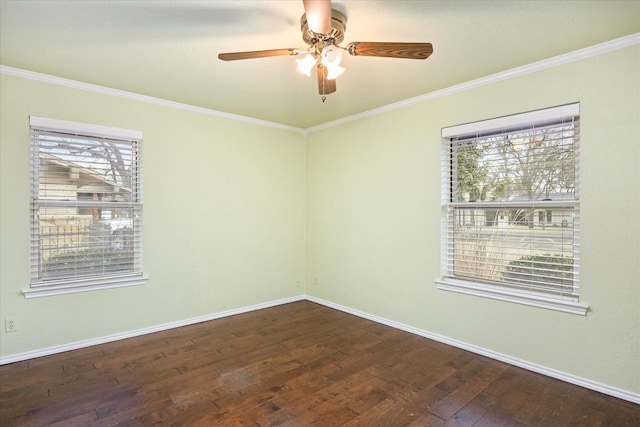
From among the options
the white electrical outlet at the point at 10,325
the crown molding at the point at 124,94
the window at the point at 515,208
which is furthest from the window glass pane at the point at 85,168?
the window at the point at 515,208

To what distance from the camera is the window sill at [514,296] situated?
261 cm

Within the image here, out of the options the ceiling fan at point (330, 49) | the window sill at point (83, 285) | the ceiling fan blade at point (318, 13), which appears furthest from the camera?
the window sill at point (83, 285)

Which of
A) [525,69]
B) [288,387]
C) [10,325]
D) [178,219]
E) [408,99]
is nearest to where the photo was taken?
[288,387]

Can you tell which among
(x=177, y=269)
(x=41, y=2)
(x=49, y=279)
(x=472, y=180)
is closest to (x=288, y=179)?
(x=177, y=269)

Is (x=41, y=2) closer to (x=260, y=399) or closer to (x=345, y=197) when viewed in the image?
(x=260, y=399)

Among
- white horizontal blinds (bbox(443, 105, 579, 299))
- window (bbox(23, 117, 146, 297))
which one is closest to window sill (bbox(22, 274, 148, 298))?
window (bbox(23, 117, 146, 297))

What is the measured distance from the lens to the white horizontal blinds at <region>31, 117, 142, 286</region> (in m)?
3.08

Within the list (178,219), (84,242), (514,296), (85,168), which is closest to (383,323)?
(514,296)

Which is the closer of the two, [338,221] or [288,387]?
[288,387]

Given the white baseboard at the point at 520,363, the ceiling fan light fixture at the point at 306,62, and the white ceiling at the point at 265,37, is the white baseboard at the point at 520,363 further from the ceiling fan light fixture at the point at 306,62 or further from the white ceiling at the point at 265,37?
the ceiling fan light fixture at the point at 306,62

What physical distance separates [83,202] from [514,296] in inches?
158

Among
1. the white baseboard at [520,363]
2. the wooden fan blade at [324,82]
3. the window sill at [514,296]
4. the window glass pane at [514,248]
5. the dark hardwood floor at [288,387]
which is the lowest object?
the dark hardwood floor at [288,387]

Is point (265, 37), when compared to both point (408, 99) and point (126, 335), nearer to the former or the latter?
point (408, 99)

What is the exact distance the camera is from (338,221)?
4543 mm
